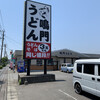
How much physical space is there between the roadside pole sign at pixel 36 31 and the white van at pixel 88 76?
5949 mm

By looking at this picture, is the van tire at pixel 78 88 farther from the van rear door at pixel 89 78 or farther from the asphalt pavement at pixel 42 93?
the van rear door at pixel 89 78

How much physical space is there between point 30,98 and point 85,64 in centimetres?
363

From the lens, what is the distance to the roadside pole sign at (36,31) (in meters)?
11.9

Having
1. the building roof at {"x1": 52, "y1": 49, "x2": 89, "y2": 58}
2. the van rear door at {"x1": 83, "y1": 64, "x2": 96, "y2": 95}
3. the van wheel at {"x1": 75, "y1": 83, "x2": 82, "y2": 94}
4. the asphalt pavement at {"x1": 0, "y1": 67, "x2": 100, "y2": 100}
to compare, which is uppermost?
the building roof at {"x1": 52, "y1": 49, "x2": 89, "y2": 58}

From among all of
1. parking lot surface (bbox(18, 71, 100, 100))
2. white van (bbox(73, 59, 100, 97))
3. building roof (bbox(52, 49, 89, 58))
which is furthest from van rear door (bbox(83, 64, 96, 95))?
building roof (bbox(52, 49, 89, 58))

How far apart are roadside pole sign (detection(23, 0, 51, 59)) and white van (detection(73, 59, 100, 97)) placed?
19.5 ft

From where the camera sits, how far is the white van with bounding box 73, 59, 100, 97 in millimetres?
5488

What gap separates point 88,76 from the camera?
5.98m

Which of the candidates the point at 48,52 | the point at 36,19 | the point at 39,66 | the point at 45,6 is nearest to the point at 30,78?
the point at 48,52

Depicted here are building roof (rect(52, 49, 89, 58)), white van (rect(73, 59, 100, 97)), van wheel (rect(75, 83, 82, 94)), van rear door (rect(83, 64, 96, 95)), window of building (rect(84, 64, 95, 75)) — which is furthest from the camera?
building roof (rect(52, 49, 89, 58))

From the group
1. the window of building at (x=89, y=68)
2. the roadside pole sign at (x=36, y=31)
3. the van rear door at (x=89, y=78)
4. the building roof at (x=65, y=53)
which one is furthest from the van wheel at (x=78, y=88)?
the building roof at (x=65, y=53)

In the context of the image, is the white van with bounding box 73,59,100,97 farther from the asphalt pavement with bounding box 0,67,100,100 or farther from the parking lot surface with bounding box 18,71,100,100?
the asphalt pavement with bounding box 0,67,100,100

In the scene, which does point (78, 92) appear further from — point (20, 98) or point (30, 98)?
point (20, 98)

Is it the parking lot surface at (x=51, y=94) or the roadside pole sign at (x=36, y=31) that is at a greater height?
the roadside pole sign at (x=36, y=31)
